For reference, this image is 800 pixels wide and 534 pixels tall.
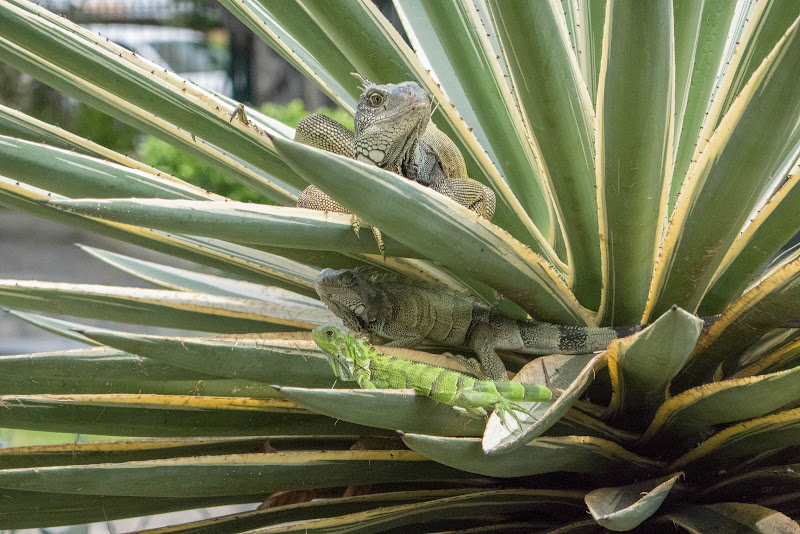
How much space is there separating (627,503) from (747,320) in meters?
0.27

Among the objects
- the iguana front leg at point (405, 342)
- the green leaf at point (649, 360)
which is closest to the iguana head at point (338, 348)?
the iguana front leg at point (405, 342)

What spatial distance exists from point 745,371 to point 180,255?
0.93m

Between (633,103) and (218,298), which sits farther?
(218,298)

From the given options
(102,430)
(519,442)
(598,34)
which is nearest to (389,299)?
(519,442)

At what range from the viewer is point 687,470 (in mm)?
1021

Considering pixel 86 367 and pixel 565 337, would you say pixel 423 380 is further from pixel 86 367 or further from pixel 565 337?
pixel 86 367

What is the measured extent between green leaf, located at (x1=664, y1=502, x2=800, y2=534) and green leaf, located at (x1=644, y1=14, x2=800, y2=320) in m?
0.26

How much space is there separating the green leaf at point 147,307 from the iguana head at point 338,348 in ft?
1.10

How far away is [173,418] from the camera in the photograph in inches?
46.6

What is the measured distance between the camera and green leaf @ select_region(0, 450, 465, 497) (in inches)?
38.5

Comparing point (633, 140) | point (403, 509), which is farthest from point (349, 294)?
point (633, 140)

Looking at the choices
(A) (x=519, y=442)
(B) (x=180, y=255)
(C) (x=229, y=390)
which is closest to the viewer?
(A) (x=519, y=442)

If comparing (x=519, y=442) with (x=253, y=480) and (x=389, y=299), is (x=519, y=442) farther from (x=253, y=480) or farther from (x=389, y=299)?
(x=253, y=480)

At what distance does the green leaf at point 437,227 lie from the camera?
0.67 m
